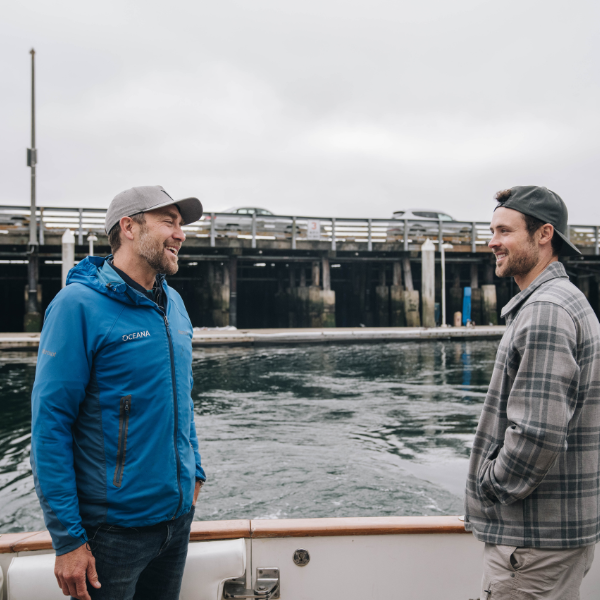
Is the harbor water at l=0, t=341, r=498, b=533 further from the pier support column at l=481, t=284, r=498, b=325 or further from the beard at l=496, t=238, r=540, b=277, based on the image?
the pier support column at l=481, t=284, r=498, b=325

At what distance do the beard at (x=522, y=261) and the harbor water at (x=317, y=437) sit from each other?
3.27 meters

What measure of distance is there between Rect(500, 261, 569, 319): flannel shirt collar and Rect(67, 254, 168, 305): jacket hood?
1.10m

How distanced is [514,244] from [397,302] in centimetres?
2135

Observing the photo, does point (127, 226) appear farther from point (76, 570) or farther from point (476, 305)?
point (476, 305)

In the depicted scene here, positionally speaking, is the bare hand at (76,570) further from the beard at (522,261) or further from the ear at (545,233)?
the ear at (545,233)

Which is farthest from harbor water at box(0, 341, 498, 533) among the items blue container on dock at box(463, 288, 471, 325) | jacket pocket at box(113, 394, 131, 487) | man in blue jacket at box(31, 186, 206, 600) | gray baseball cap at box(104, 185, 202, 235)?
blue container on dock at box(463, 288, 471, 325)

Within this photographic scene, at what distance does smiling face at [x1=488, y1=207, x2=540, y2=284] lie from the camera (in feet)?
5.45

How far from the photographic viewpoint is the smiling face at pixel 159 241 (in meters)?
1.79

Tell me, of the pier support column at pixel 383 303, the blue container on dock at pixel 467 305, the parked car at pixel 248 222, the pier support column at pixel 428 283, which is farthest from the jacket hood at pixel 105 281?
the pier support column at pixel 383 303

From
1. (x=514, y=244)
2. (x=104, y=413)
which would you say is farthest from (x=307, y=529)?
(x=514, y=244)

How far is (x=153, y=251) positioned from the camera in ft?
5.88

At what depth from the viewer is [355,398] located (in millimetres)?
9055

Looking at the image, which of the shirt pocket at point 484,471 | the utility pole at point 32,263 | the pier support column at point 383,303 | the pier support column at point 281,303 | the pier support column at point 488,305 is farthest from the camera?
the pier support column at point 383,303

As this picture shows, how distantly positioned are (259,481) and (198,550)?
3.18 meters
